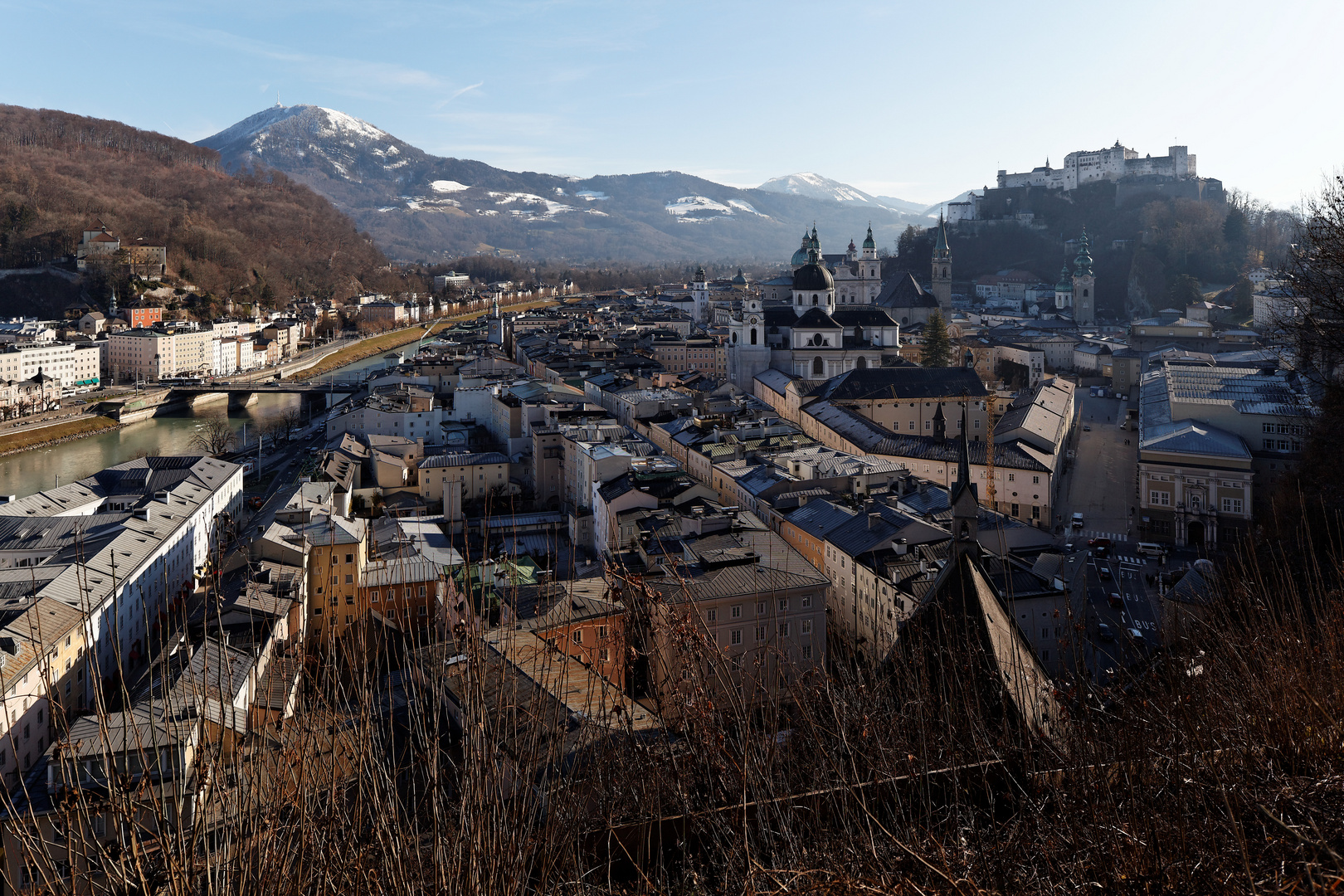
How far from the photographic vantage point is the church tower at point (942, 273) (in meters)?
32.2

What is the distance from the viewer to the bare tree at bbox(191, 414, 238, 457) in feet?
60.1

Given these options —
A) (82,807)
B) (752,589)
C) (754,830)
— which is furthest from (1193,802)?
(752,589)

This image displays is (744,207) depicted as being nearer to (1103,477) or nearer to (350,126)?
(350,126)

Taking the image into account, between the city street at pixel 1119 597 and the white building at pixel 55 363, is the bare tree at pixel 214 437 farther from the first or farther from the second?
the city street at pixel 1119 597

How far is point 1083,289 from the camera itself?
31.0 metres

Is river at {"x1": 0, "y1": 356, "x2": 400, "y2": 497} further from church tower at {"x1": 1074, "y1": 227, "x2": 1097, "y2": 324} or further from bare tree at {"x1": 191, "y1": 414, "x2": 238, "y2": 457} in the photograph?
church tower at {"x1": 1074, "y1": 227, "x2": 1097, "y2": 324}

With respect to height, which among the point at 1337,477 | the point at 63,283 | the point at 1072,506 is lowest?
the point at 1072,506

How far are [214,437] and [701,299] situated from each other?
78.8 ft

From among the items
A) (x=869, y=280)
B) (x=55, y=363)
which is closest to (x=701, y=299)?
(x=869, y=280)

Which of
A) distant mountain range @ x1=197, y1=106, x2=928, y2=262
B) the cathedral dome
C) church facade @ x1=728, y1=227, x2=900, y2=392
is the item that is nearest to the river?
church facade @ x1=728, y1=227, x2=900, y2=392

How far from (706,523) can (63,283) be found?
106ft

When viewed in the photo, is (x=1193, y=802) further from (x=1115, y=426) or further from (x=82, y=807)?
(x=1115, y=426)

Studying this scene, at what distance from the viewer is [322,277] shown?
44750 millimetres

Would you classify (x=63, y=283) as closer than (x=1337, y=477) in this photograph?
No
